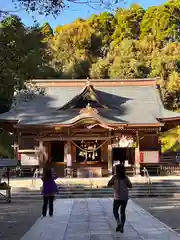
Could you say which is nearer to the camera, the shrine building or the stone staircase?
the stone staircase

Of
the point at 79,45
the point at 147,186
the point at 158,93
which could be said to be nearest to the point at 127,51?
the point at 79,45

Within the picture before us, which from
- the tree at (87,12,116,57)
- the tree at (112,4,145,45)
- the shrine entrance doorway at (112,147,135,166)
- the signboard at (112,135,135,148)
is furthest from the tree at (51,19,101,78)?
the signboard at (112,135,135,148)

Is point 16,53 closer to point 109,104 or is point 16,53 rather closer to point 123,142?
point 123,142

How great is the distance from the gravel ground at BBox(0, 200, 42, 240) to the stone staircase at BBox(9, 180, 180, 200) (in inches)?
57.0

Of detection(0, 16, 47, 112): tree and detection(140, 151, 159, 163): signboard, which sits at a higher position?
detection(0, 16, 47, 112): tree

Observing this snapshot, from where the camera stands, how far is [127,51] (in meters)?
52.2

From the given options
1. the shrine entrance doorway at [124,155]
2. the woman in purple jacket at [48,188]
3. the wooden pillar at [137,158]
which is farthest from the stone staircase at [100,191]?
the woman in purple jacket at [48,188]

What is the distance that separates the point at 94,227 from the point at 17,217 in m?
3.73

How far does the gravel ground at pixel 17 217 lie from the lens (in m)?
9.57

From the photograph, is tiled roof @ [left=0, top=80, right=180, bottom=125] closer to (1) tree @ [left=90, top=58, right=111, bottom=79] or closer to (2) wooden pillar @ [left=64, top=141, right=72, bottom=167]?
(2) wooden pillar @ [left=64, top=141, right=72, bottom=167]

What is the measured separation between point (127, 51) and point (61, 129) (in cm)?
2853

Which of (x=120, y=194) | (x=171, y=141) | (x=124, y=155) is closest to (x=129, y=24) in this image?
(x=171, y=141)

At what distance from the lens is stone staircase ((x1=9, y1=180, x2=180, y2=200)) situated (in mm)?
19000

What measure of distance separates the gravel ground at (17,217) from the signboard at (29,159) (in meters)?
8.06
